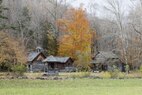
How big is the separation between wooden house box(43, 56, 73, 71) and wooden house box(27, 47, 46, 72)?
66.4 inches

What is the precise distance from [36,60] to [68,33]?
1059 centimetres

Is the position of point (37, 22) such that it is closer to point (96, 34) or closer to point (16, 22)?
point (16, 22)

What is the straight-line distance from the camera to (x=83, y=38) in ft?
250

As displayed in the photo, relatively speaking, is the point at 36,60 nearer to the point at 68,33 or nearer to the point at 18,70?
the point at 68,33

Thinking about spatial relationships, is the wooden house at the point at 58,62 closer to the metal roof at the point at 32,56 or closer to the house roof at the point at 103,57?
the metal roof at the point at 32,56

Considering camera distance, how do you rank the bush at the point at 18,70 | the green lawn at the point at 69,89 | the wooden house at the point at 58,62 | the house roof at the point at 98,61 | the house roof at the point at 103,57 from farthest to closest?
the house roof at the point at 98,61 < the house roof at the point at 103,57 < the wooden house at the point at 58,62 < the bush at the point at 18,70 < the green lawn at the point at 69,89

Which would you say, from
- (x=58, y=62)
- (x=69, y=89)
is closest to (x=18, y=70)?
(x=69, y=89)

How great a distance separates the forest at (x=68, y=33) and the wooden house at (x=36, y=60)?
2.64m

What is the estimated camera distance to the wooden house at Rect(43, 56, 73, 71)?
76750mm

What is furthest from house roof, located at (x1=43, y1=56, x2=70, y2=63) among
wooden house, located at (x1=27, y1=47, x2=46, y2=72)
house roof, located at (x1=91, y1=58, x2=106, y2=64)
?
house roof, located at (x1=91, y1=58, x2=106, y2=64)

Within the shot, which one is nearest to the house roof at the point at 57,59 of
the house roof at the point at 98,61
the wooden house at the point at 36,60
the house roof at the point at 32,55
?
the wooden house at the point at 36,60

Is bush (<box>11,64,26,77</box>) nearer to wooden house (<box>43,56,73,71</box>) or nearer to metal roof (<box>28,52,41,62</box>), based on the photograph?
wooden house (<box>43,56,73,71</box>)

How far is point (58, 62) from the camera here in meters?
78.2

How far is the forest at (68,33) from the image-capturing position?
65.6 meters
